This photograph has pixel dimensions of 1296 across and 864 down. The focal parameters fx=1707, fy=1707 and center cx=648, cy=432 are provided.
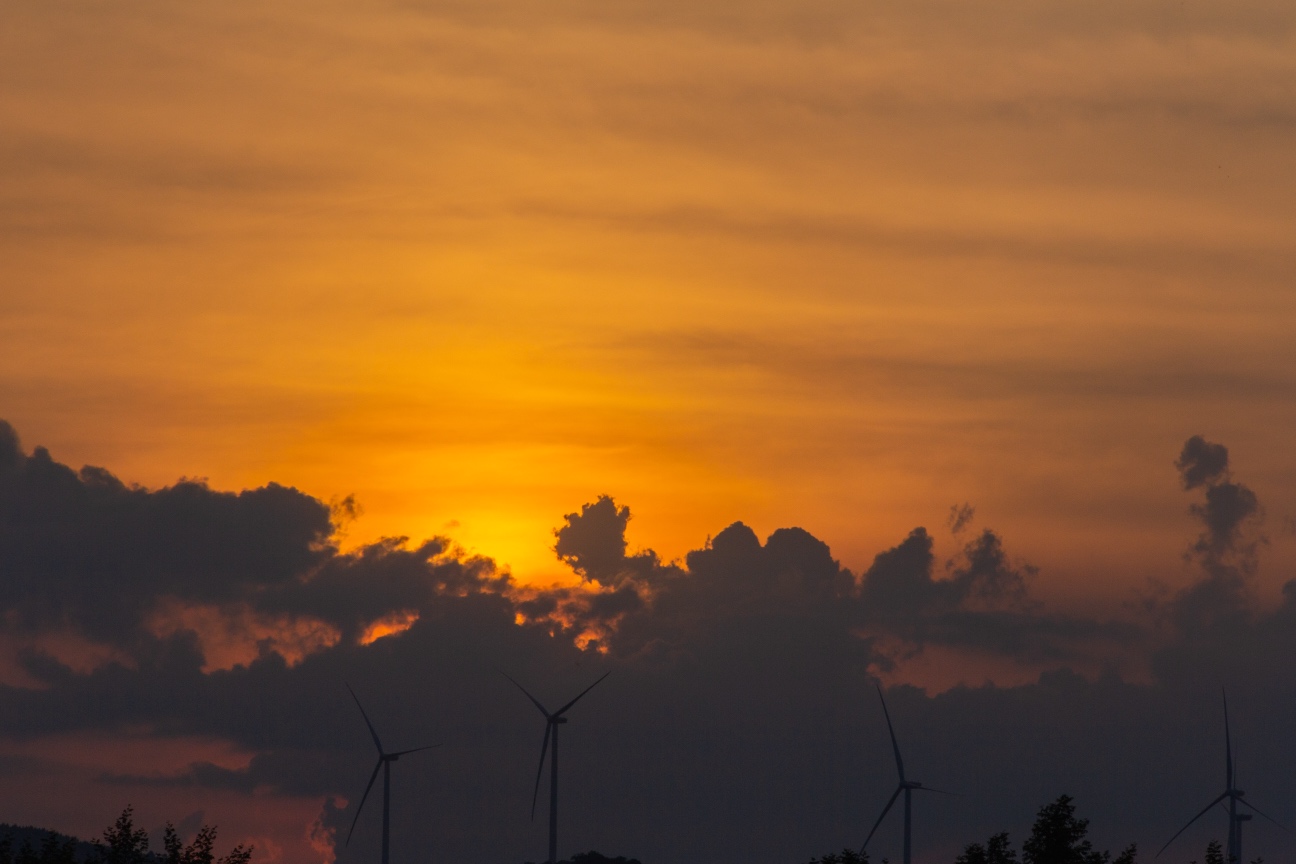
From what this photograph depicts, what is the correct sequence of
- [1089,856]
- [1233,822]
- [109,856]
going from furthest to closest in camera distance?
[1233,822]
[109,856]
[1089,856]

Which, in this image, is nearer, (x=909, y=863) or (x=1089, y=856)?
(x=1089, y=856)

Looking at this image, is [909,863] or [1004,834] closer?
[1004,834]

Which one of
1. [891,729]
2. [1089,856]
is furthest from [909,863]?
[1089,856]

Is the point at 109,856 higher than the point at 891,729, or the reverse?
the point at 891,729

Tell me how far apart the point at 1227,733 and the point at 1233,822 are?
12876mm

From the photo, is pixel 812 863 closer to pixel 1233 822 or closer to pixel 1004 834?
pixel 1004 834

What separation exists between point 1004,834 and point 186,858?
55.7m

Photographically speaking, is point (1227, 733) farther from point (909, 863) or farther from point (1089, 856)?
point (1089, 856)

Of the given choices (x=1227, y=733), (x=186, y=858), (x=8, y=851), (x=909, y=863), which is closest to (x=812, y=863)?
(x=186, y=858)

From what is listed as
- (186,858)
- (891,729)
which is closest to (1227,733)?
(891,729)

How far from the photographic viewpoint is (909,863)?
19325 centimetres

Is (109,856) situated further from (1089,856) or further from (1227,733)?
(1227,733)

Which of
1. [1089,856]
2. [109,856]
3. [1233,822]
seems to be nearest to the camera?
[1089,856]

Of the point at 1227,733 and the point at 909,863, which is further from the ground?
the point at 1227,733
